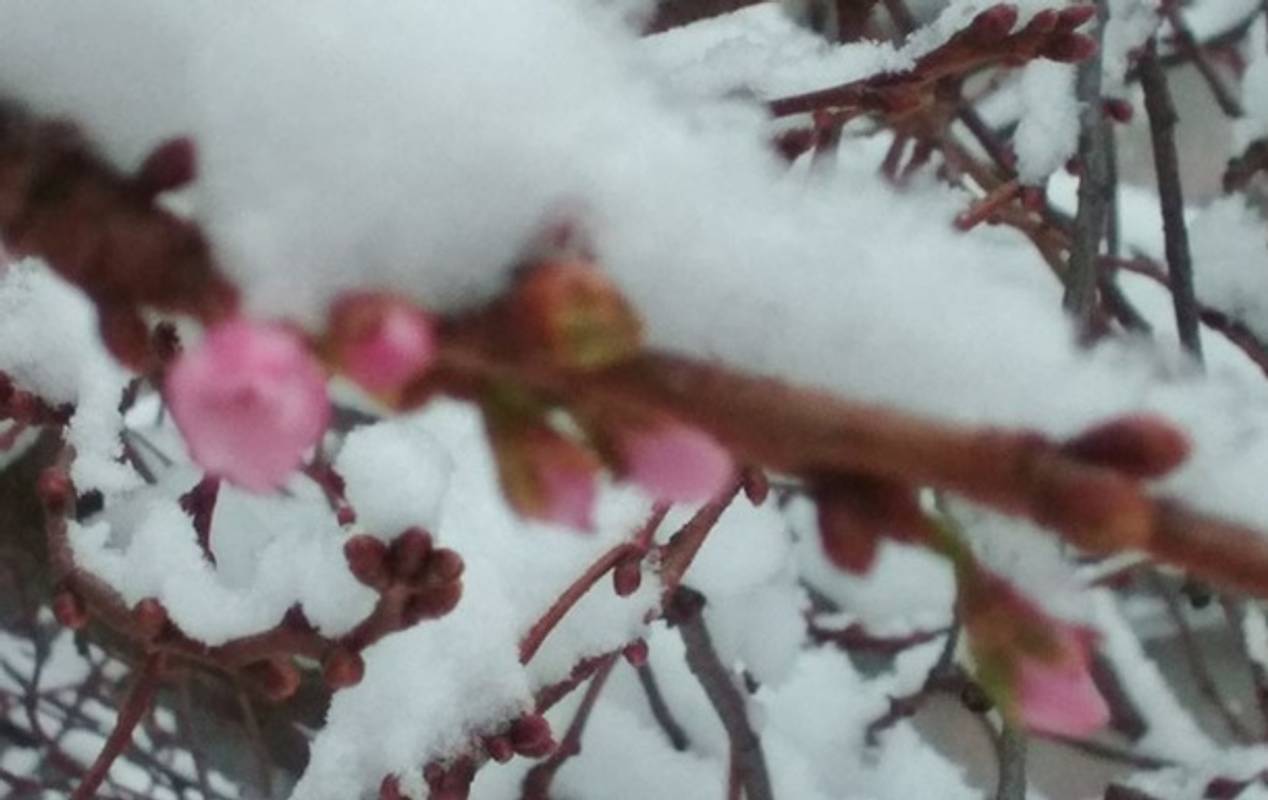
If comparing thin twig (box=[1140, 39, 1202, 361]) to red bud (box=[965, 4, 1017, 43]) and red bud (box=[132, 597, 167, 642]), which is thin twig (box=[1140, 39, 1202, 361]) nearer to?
red bud (box=[965, 4, 1017, 43])

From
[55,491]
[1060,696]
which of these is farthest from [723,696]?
[1060,696]

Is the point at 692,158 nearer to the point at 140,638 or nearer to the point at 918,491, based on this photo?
the point at 918,491

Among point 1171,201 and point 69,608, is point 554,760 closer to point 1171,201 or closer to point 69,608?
point 69,608

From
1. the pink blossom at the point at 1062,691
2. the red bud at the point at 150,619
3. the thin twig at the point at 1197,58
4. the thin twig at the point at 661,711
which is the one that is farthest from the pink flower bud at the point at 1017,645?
the thin twig at the point at 1197,58

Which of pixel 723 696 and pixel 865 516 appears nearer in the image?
pixel 865 516

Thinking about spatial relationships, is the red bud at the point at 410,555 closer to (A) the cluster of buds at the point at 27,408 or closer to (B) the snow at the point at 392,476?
(B) the snow at the point at 392,476

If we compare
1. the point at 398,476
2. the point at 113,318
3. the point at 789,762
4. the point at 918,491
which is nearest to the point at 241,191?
the point at 113,318

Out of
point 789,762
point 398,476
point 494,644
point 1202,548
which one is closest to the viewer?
point 1202,548
